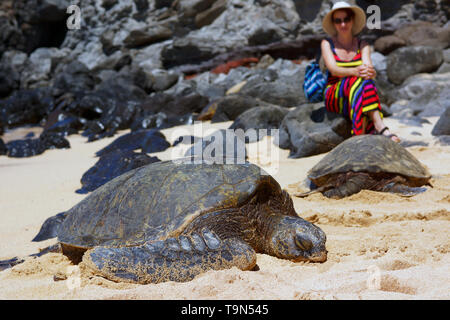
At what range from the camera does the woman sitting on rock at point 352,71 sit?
4.54 meters

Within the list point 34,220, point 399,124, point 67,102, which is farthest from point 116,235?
point 67,102

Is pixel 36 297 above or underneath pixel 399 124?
above

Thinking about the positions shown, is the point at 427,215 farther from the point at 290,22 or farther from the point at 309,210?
the point at 290,22

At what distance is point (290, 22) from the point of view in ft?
67.0

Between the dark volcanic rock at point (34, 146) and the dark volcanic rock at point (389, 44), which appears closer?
the dark volcanic rock at point (34, 146)

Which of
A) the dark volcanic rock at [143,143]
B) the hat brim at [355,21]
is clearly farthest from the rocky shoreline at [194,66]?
the dark volcanic rock at [143,143]

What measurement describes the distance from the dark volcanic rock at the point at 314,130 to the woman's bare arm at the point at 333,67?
71 cm

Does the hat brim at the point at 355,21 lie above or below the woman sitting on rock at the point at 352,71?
above

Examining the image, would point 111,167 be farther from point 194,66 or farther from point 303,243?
point 194,66

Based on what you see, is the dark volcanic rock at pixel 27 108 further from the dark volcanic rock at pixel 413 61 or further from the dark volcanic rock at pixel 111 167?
the dark volcanic rock at pixel 413 61

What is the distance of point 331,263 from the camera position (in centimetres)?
215

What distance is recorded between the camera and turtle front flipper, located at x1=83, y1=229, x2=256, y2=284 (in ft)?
6.36

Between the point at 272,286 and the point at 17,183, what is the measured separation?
4.98m

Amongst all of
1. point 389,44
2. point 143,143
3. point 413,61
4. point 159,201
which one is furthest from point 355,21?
point 389,44
